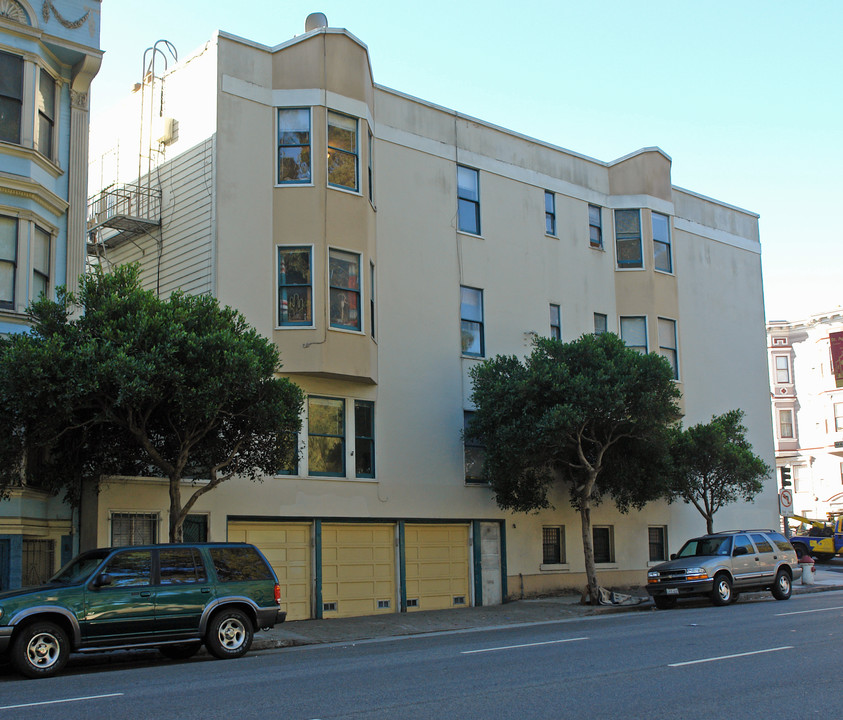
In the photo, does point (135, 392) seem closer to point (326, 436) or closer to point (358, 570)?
point (326, 436)

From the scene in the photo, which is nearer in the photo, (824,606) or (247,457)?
(247,457)

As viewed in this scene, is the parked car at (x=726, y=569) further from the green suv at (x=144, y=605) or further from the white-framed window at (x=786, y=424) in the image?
the white-framed window at (x=786, y=424)

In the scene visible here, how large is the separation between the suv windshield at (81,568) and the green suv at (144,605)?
0.06 ft

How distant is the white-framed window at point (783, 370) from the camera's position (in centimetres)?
5797

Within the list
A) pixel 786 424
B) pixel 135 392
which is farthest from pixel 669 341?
pixel 786 424

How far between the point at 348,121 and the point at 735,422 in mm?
13850

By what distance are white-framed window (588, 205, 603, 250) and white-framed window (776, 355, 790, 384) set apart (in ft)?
110

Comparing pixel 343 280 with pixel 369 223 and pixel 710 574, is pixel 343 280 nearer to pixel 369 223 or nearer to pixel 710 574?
pixel 369 223

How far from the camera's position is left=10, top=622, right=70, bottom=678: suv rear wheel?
12.1 m

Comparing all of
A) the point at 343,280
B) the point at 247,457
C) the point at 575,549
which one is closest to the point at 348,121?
the point at 343,280

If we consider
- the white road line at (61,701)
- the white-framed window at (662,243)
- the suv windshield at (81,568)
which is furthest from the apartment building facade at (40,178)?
the white-framed window at (662,243)

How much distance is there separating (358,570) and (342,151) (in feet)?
32.2

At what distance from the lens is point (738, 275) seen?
33219mm

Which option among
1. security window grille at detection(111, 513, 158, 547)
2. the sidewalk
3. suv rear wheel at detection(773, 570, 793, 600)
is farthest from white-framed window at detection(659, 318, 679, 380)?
security window grille at detection(111, 513, 158, 547)
